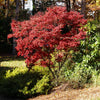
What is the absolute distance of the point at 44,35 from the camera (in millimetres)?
5172

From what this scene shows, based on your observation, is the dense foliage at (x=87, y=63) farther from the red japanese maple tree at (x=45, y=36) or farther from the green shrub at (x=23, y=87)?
the green shrub at (x=23, y=87)

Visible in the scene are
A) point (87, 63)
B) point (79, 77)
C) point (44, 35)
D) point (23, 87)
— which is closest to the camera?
point (44, 35)

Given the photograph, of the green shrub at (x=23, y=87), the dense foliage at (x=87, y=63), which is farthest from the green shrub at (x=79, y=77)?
the green shrub at (x=23, y=87)

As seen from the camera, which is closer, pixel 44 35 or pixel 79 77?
pixel 44 35

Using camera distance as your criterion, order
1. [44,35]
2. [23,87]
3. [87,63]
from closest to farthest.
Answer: [44,35] < [23,87] < [87,63]

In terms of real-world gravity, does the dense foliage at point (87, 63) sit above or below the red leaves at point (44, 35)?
below

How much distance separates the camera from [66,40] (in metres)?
5.93

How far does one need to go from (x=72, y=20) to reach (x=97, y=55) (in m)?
1.76

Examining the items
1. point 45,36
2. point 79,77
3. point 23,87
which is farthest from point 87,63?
point 23,87

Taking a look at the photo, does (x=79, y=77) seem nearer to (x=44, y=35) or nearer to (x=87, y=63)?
(x=87, y=63)

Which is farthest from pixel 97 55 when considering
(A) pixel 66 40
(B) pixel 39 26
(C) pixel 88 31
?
(B) pixel 39 26

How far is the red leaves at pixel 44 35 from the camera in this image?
17.4ft

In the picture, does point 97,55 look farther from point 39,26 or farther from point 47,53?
point 39,26

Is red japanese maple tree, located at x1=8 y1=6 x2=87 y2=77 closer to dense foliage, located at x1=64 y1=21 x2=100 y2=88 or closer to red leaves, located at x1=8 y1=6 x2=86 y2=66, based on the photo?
red leaves, located at x1=8 y1=6 x2=86 y2=66
